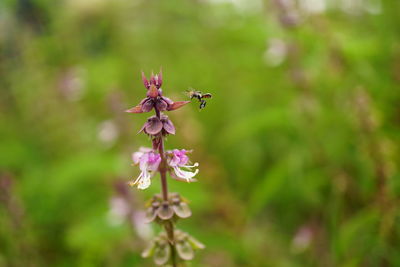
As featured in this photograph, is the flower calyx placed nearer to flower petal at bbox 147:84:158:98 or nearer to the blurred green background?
flower petal at bbox 147:84:158:98

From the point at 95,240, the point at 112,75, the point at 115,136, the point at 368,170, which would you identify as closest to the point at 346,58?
the point at 368,170

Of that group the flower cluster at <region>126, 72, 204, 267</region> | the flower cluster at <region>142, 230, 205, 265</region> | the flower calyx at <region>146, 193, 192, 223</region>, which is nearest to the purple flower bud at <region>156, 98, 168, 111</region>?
the flower cluster at <region>126, 72, 204, 267</region>

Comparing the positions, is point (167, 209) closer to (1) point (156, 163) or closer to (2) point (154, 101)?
(1) point (156, 163)

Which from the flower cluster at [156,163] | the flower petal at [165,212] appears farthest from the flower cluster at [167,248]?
the flower cluster at [156,163]

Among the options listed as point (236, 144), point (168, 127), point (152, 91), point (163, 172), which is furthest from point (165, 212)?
point (236, 144)

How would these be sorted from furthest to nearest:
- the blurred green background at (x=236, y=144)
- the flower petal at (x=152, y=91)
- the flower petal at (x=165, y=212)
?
the blurred green background at (x=236, y=144), the flower petal at (x=165, y=212), the flower petal at (x=152, y=91)

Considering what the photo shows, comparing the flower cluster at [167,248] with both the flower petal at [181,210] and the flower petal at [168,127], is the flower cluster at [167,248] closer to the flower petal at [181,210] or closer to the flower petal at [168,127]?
the flower petal at [181,210]

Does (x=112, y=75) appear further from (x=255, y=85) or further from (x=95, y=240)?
(x=95, y=240)
